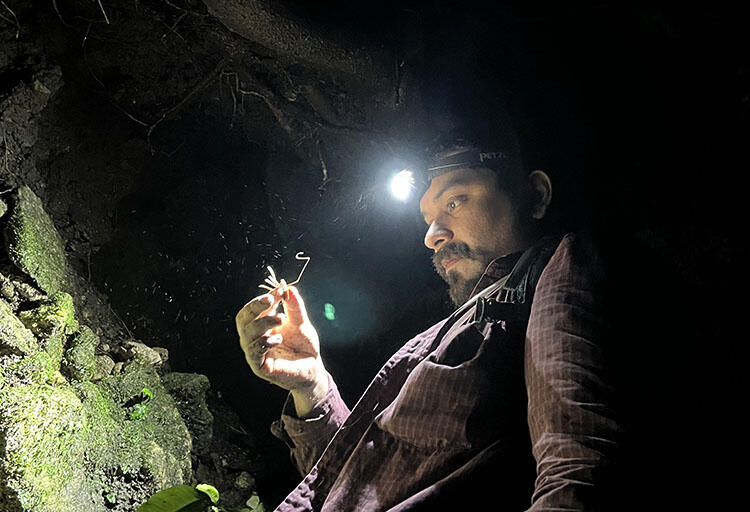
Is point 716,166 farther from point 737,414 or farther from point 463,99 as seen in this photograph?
point 737,414

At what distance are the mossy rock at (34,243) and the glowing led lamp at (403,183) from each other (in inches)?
102

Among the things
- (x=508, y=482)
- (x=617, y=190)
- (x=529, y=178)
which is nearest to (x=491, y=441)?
(x=508, y=482)

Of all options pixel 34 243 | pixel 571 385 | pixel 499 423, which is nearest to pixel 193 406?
pixel 34 243

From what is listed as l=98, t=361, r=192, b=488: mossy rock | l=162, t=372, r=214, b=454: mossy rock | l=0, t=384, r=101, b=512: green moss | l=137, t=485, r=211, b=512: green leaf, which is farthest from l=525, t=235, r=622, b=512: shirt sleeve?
l=162, t=372, r=214, b=454: mossy rock

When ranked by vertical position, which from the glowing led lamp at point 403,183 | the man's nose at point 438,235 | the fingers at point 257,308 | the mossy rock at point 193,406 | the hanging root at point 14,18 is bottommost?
the mossy rock at point 193,406

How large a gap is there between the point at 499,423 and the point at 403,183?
216 centimetres

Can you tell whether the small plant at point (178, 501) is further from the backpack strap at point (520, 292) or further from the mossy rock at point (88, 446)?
the backpack strap at point (520, 292)

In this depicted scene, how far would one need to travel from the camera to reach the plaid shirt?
1431 millimetres

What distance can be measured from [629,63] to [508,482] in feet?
9.70

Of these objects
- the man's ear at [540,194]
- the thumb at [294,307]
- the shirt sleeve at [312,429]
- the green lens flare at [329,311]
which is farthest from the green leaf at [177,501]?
the green lens flare at [329,311]

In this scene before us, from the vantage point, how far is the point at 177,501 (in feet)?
8.03

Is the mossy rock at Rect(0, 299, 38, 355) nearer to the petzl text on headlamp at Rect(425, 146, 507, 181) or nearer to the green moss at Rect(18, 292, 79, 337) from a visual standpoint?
the green moss at Rect(18, 292, 79, 337)

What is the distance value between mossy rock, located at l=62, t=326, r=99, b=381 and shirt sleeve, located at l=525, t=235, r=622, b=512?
3.11 metres

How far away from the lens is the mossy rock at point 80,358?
3.35 metres
